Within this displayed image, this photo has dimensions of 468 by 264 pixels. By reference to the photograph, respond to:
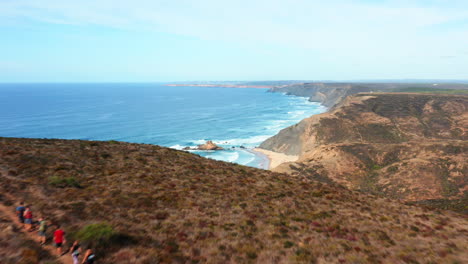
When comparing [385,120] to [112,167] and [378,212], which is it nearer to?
[378,212]

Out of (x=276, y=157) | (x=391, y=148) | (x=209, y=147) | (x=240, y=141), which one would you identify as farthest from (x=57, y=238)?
(x=240, y=141)

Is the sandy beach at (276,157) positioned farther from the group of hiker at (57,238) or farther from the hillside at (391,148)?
the group of hiker at (57,238)

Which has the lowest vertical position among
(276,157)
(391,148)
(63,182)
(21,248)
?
(276,157)

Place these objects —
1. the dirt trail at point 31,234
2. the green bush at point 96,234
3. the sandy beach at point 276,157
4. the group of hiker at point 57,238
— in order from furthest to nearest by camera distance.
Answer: the sandy beach at point 276,157 < the green bush at point 96,234 < the dirt trail at point 31,234 < the group of hiker at point 57,238

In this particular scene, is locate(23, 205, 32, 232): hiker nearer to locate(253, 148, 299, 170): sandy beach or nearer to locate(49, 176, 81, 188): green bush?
locate(49, 176, 81, 188): green bush

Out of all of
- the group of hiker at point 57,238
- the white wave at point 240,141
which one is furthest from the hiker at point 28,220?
the white wave at point 240,141

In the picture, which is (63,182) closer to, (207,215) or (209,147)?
(207,215)
